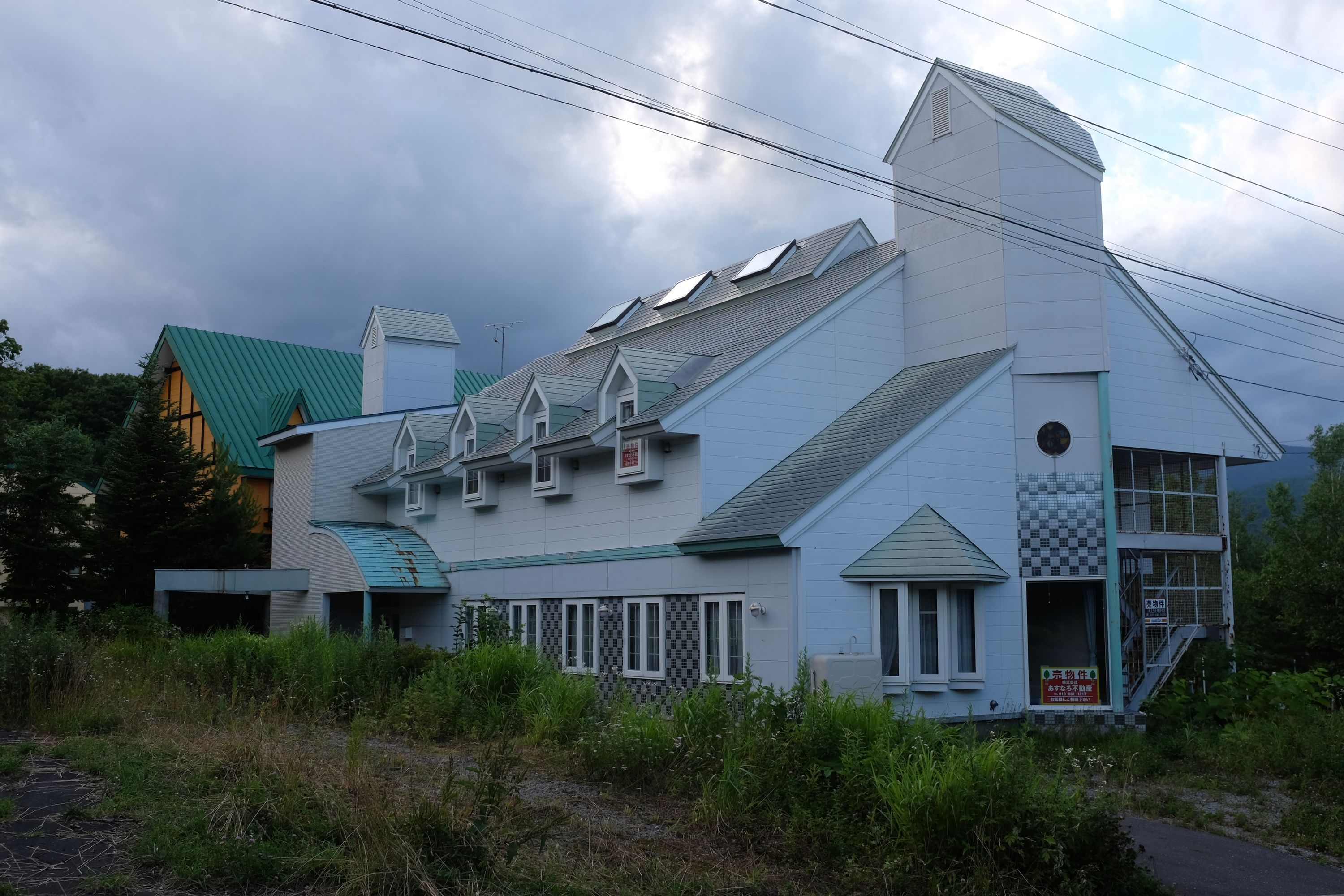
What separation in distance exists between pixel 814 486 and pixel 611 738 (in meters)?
7.55

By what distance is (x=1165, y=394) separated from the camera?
22.8 metres

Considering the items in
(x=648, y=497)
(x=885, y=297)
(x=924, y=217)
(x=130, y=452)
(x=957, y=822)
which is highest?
(x=924, y=217)

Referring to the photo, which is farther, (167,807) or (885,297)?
(885,297)

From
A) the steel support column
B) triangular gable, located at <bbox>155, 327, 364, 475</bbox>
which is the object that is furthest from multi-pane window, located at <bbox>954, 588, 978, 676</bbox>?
triangular gable, located at <bbox>155, 327, 364, 475</bbox>

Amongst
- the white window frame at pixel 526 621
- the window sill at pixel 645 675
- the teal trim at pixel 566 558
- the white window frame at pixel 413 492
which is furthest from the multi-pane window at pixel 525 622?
the white window frame at pixel 413 492

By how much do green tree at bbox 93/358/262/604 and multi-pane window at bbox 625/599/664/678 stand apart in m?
15.6

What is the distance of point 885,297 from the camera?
22.9m

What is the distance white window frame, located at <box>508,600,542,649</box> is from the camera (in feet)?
81.8

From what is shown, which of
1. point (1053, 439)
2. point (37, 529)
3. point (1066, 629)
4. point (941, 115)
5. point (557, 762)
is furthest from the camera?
point (37, 529)

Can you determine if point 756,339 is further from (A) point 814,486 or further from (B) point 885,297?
(A) point 814,486

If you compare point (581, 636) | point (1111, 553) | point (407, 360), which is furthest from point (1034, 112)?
point (407, 360)

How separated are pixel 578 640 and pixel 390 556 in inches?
291

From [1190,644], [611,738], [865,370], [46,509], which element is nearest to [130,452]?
[46,509]

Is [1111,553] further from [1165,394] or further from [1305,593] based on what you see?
[1305,593]
